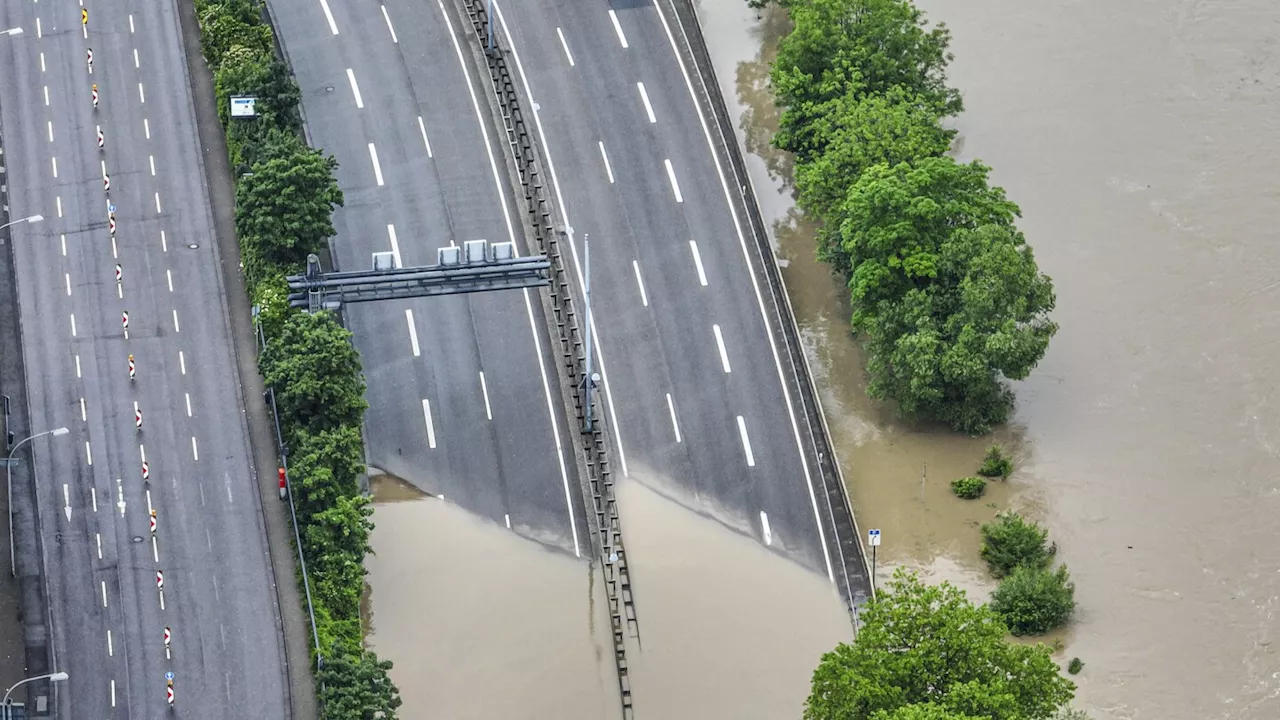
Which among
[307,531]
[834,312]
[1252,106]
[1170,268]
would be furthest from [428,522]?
[1252,106]

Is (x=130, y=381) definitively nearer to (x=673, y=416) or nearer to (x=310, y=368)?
(x=310, y=368)

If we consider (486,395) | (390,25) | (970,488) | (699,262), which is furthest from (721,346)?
(390,25)

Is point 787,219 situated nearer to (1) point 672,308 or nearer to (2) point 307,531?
(1) point 672,308

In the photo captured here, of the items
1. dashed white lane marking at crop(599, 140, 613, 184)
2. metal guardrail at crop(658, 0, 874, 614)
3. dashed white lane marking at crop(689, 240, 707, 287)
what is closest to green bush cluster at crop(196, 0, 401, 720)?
dashed white lane marking at crop(599, 140, 613, 184)

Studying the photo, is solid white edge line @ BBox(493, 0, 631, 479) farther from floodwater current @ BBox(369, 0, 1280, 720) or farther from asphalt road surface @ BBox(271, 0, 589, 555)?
floodwater current @ BBox(369, 0, 1280, 720)

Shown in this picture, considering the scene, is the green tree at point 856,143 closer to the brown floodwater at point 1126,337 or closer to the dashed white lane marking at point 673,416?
the brown floodwater at point 1126,337

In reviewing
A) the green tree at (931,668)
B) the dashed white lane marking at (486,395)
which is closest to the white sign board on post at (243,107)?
the dashed white lane marking at (486,395)
